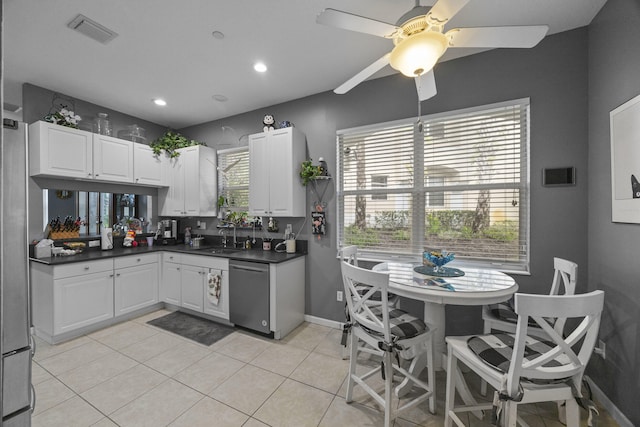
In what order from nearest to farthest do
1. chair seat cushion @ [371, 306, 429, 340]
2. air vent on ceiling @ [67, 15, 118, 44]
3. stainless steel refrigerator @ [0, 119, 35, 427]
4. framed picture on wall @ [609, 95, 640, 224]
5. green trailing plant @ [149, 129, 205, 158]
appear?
stainless steel refrigerator @ [0, 119, 35, 427], framed picture on wall @ [609, 95, 640, 224], chair seat cushion @ [371, 306, 429, 340], air vent on ceiling @ [67, 15, 118, 44], green trailing plant @ [149, 129, 205, 158]

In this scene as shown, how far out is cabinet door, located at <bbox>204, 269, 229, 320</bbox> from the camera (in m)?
3.02

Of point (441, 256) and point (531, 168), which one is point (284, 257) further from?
point (531, 168)

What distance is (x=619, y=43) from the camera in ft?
5.62

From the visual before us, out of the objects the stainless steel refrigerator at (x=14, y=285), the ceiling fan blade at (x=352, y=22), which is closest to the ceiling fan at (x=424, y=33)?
the ceiling fan blade at (x=352, y=22)

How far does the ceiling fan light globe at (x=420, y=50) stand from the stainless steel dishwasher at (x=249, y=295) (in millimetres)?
2201

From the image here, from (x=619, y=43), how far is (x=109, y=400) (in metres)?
4.37

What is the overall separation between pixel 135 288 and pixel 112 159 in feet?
5.66

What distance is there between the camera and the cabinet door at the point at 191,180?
3.79 m

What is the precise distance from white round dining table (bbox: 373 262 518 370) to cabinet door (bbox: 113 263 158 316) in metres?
3.06

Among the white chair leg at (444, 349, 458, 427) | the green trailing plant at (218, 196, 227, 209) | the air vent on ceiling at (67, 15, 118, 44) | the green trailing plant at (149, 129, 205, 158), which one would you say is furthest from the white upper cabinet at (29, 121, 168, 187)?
Result: the white chair leg at (444, 349, 458, 427)

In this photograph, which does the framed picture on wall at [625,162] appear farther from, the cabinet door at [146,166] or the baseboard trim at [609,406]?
the cabinet door at [146,166]

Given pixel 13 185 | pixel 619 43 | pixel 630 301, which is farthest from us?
pixel 619 43

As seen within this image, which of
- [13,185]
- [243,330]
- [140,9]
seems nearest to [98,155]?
[140,9]

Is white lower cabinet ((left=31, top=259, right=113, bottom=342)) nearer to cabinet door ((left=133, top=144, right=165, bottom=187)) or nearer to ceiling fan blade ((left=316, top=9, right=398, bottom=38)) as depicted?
cabinet door ((left=133, top=144, right=165, bottom=187))
